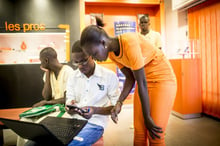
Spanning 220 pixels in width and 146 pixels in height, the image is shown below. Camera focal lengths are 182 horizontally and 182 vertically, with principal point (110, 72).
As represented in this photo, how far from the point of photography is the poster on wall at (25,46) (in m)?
4.04

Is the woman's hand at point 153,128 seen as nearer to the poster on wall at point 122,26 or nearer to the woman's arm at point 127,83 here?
the woman's arm at point 127,83

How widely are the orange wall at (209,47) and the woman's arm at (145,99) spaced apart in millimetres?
2567

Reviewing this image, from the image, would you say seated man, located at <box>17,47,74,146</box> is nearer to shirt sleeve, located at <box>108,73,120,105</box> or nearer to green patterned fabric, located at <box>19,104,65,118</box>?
green patterned fabric, located at <box>19,104,65,118</box>

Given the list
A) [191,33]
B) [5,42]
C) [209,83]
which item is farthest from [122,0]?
[5,42]

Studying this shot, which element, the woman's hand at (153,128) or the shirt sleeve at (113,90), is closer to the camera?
the woman's hand at (153,128)

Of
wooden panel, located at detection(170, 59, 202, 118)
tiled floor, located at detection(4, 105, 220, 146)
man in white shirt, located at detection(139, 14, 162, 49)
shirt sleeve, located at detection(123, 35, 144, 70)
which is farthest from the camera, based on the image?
wooden panel, located at detection(170, 59, 202, 118)

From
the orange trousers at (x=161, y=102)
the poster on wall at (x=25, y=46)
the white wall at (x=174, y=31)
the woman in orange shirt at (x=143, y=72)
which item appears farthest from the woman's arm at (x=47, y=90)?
the white wall at (x=174, y=31)

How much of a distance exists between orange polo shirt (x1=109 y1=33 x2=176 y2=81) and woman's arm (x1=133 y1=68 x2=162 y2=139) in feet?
0.14

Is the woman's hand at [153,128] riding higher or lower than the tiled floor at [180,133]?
higher

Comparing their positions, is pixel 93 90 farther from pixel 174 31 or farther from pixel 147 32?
pixel 174 31

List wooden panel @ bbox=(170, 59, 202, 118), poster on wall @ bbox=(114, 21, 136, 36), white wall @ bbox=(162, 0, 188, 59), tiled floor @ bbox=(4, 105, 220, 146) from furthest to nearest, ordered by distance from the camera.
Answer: poster on wall @ bbox=(114, 21, 136, 36) < white wall @ bbox=(162, 0, 188, 59) < wooden panel @ bbox=(170, 59, 202, 118) < tiled floor @ bbox=(4, 105, 220, 146)

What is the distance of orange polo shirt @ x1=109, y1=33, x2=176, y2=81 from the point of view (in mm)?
970

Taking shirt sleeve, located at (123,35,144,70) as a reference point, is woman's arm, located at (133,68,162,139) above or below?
below

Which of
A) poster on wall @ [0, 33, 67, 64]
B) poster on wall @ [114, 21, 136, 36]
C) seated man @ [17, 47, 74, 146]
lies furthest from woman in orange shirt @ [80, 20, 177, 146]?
poster on wall @ [0, 33, 67, 64]
